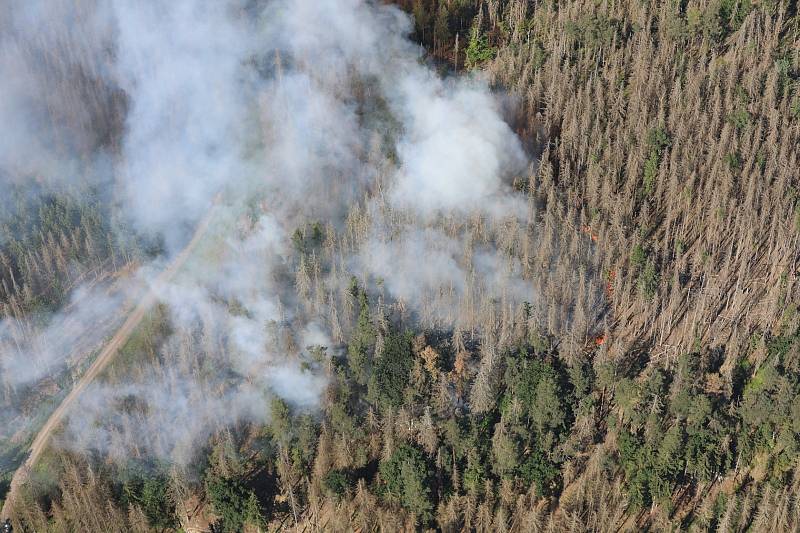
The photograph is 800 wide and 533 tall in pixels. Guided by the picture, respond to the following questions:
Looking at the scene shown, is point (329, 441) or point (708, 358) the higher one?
point (708, 358)

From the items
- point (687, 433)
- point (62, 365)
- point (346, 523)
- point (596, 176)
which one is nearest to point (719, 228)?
point (596, 176)

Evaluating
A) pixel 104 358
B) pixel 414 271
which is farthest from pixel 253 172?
pixel 104 358

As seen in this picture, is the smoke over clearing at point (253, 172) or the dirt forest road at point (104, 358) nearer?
the dirt forest road at point (104, 358)

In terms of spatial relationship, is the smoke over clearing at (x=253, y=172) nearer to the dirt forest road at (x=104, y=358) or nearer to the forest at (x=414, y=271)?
the forest at (x=414, y=271)

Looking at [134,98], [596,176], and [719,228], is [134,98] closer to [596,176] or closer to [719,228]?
[596,176]

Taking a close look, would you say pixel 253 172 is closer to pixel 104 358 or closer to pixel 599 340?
pixel 104 358

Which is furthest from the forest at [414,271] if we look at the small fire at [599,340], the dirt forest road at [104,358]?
the dirt forest road at [104,358]
